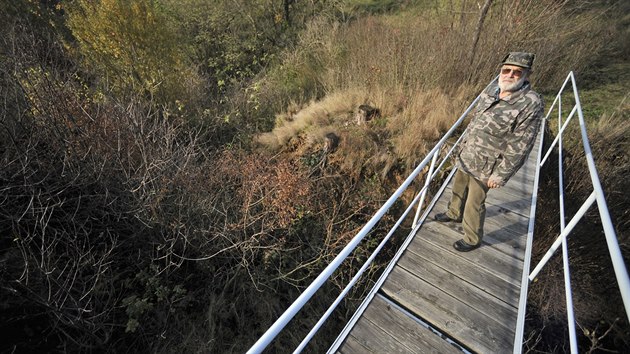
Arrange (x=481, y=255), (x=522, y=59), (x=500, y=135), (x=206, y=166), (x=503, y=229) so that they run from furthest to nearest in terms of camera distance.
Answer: (x=206, y=166)
(x=503, y=229)
(x=481, y=255)
(x=500, y=135)
(x=522, y=59)

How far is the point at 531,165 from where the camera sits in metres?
4.04

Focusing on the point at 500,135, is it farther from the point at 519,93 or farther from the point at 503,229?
the point at 503,229

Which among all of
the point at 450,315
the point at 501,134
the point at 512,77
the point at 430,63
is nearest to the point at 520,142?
the point at 501,134

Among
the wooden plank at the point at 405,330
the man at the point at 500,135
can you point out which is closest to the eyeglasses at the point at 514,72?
the man at the point at 500,135

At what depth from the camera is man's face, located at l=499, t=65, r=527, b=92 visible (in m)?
1.93

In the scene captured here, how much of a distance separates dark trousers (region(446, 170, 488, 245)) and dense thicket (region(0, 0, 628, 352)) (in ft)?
4.91

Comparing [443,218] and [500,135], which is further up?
[500,135]

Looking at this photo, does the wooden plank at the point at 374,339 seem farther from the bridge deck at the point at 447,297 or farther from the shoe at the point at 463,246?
the shoe at the point at 463,246

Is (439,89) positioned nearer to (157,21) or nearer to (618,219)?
(618,219)

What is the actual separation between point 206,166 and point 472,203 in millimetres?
3559

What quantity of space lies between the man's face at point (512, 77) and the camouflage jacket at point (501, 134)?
0.05 m

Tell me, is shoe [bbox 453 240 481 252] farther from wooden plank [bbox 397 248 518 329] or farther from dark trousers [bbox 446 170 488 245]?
wooden plank [bbox 397 248 518 329]

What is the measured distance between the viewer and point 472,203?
2.47 meters

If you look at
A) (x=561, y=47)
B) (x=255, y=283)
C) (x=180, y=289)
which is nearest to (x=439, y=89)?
(x=561, y=47)
